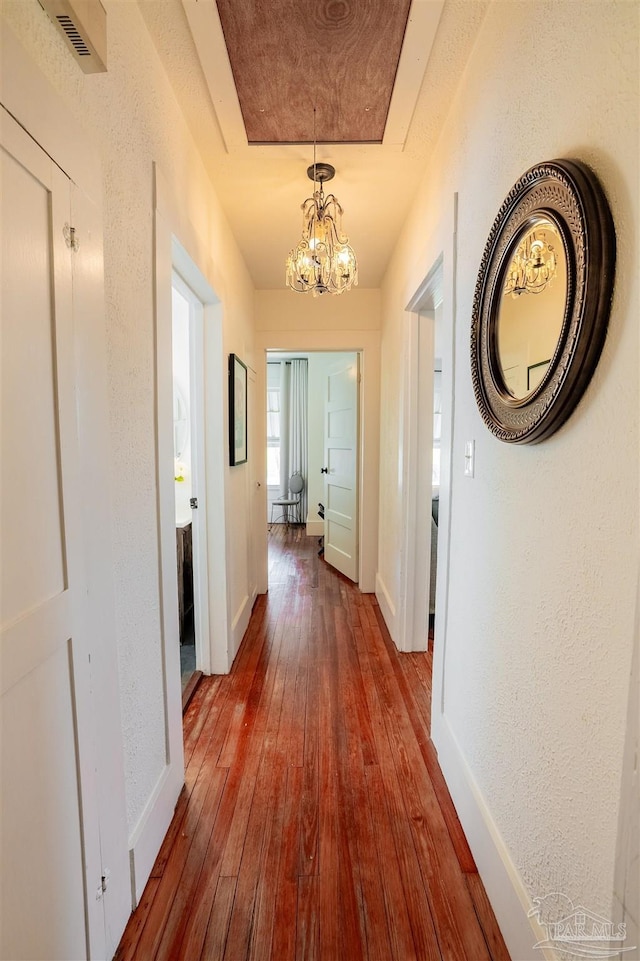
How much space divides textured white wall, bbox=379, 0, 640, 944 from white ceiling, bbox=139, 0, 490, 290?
123 mm

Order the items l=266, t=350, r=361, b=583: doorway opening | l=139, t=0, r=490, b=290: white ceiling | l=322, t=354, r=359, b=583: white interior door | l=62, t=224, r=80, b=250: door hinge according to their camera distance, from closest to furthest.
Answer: l=62, t=224, r=80, b=250: door hinge
l=139, t=0, r=490, b=290: white ceiling
l=322, t=354, r=359, b=583: white interior door
l=266, t=350, r=361, b=583: doorway opening

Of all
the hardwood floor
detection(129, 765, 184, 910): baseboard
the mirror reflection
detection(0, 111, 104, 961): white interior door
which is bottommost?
the hardwood floor

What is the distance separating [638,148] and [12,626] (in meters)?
1.28

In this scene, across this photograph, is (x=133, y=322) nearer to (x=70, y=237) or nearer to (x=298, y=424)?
(x=70, y=237)

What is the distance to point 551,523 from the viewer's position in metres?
0.87

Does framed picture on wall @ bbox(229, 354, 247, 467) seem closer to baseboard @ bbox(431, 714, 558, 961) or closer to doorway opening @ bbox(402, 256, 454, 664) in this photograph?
doorway opening @ bbox(402, 256, 454, 664)

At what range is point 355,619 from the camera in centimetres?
291

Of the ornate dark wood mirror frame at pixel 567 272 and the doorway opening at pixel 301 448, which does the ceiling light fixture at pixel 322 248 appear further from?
the doorway opening at pixel 301 448

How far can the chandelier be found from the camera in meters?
0.86

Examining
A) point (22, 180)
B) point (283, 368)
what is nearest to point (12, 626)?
point (22, 180)

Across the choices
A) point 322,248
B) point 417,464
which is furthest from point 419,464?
point 322,248

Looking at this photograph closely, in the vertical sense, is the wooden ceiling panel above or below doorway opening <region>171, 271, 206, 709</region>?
above

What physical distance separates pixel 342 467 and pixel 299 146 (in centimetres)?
250

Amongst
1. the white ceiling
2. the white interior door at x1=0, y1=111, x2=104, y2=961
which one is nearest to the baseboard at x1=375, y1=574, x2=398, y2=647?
the white interior door at x1=0, y1=111, x2=104, y2=961
